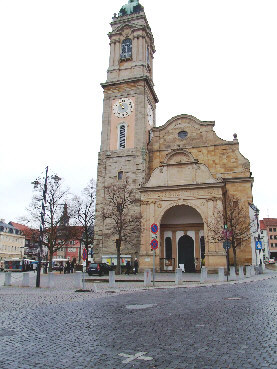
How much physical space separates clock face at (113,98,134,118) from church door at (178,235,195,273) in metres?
18.8

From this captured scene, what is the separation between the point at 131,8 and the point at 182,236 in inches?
1471

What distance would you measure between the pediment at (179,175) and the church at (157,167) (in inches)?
4.5

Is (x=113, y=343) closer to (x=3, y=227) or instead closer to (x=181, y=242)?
(x=181, y=242)

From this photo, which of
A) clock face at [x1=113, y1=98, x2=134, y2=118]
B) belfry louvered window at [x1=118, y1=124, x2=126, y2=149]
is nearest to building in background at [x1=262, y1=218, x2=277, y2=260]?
belfry louvered window at [x1=118, y1=124, x2=126, y2=149]

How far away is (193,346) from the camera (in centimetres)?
618

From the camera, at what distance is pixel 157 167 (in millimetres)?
41062

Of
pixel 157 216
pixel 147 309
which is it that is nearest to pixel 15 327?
pixel 147 309

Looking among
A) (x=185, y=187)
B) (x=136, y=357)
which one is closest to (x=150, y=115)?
(x=185, y=187)

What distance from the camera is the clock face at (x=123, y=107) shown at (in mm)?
48031

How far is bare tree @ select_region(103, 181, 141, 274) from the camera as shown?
37625mm

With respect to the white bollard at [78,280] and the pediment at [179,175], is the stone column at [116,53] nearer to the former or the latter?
the pediment at [179,175]

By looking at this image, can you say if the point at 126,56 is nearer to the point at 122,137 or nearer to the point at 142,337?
the point at 122,137

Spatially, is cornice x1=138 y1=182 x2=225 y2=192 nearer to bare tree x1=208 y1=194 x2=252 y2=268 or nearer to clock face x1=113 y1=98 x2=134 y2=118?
bare tree x1=208 y1=194 x2=252 y2=268

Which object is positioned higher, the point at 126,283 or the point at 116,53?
the point at 116,53
